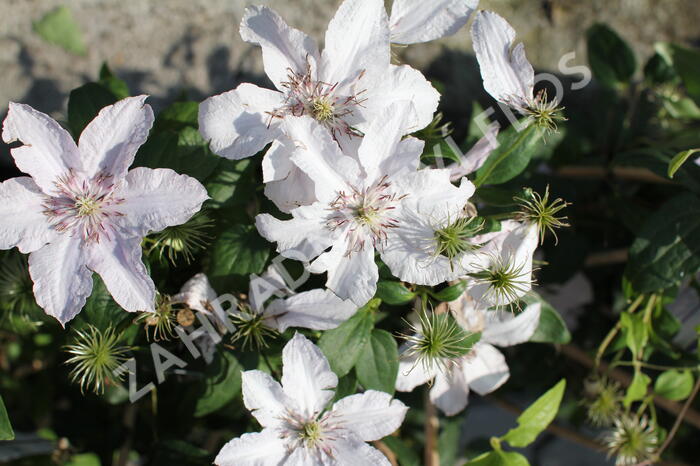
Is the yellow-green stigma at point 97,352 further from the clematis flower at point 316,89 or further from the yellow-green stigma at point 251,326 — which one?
the clematis flower at point 316,89

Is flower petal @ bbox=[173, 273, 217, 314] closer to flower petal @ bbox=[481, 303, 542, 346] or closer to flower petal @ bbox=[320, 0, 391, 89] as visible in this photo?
flower petal @ bbox=[320, 0, 391, 89]

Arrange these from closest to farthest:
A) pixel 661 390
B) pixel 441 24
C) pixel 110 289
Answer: pixel 110 289, pixel 441 24, pixel 661 390

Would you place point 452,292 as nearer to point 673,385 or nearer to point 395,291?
point 395,291

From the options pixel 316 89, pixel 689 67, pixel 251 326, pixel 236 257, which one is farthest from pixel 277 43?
pixel 689 67

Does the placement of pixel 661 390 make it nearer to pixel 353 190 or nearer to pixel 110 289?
pixel 353 190

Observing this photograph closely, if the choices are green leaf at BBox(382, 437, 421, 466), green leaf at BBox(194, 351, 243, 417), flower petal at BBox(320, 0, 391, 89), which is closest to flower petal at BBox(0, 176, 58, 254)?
green leaf at BBox(194, 351, 243, 417)

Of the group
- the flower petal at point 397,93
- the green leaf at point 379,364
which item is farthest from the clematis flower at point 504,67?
the green leaf at point 379,364

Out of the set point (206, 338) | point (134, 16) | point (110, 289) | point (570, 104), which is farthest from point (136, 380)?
point (570, 104)
